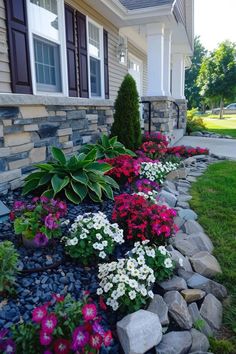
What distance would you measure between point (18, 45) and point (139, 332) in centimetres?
316

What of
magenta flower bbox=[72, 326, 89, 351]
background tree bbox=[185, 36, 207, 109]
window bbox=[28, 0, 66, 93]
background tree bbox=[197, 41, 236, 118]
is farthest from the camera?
background tree bbox=[185, 36, 207, 109]

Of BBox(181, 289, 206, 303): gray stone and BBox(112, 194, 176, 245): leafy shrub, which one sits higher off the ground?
BBox(112, 194, 176, 245): leafy shrub

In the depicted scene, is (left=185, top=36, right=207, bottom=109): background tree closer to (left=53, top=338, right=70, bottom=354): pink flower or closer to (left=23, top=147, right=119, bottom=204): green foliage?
(left=23, top=147, right=119, bottom=204): green foliage

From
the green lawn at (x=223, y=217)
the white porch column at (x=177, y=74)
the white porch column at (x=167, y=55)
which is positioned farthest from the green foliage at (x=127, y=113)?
the white porch column at (x=177, y=74)

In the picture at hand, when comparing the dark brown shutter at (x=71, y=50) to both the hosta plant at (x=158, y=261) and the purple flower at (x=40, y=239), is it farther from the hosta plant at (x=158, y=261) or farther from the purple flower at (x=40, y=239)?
the hosta plant at (x=158, y=261)

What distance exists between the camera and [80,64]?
16.0ft

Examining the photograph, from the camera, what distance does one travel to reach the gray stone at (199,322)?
1795 millimetres

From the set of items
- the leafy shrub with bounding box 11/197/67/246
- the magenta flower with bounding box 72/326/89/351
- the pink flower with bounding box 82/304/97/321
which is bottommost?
the magenta flower with bounding box 72/326/89/351

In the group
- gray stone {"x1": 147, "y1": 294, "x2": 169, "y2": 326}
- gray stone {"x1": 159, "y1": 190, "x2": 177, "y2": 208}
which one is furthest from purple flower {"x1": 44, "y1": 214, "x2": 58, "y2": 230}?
gray stone {"x1": 159, "y1": 190, "x2": 177, "y2": 208}

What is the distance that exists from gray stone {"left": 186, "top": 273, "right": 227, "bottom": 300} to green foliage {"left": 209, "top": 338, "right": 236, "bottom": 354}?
16.0 inches

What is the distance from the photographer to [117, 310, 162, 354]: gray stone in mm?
1534

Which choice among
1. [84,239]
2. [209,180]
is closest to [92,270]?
[84,239]

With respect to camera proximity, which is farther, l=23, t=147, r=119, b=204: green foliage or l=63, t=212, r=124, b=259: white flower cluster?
l=23, t=147, r=119, b=204: green foliage

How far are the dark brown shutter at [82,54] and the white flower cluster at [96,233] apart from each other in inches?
127
